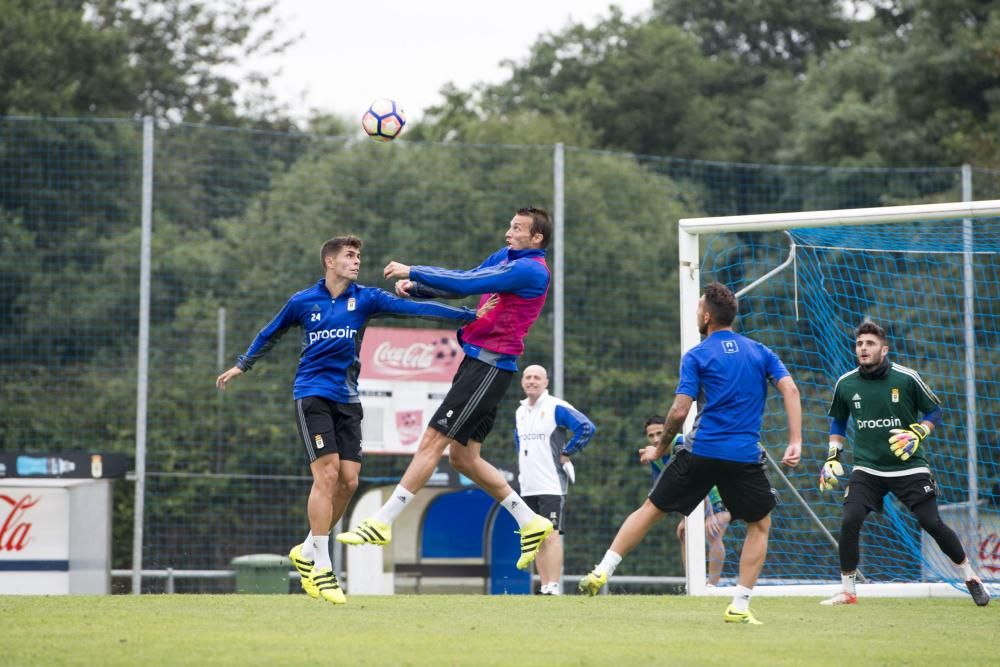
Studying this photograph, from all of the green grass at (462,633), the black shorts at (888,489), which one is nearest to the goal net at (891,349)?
the black shorts at (888,489)

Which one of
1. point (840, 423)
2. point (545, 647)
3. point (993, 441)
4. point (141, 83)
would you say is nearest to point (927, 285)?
point (993, 441)

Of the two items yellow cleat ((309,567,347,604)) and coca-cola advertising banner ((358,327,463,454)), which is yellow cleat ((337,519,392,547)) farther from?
coca-cola advertising banner ((358,327,463,454))

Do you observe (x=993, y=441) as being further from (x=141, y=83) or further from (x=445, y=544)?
(x=141, y=83)

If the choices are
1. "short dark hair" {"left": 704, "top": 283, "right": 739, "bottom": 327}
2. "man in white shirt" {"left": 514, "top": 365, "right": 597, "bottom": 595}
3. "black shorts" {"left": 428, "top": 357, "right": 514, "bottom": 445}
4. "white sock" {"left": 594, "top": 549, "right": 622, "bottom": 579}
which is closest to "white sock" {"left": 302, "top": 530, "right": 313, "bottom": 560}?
"black shorts" {"left": 428, "top": 357, "right": 514, "bottom": 445}

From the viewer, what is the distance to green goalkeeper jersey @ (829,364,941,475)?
1055cm

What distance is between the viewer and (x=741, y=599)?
833cm

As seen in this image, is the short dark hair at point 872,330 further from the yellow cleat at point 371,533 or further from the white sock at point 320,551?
the white sock at point 320,551

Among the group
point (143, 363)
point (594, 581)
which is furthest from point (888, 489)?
point (143, 363)

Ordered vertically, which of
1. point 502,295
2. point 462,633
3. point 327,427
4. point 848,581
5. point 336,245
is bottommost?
point 848,581

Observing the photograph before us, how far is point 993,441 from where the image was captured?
55.0 feet

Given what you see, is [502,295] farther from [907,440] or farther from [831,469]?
[907,440]

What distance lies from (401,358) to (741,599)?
29.1 feet

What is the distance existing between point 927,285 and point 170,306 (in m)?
9.59

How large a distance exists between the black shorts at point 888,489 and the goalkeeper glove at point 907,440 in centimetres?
20
